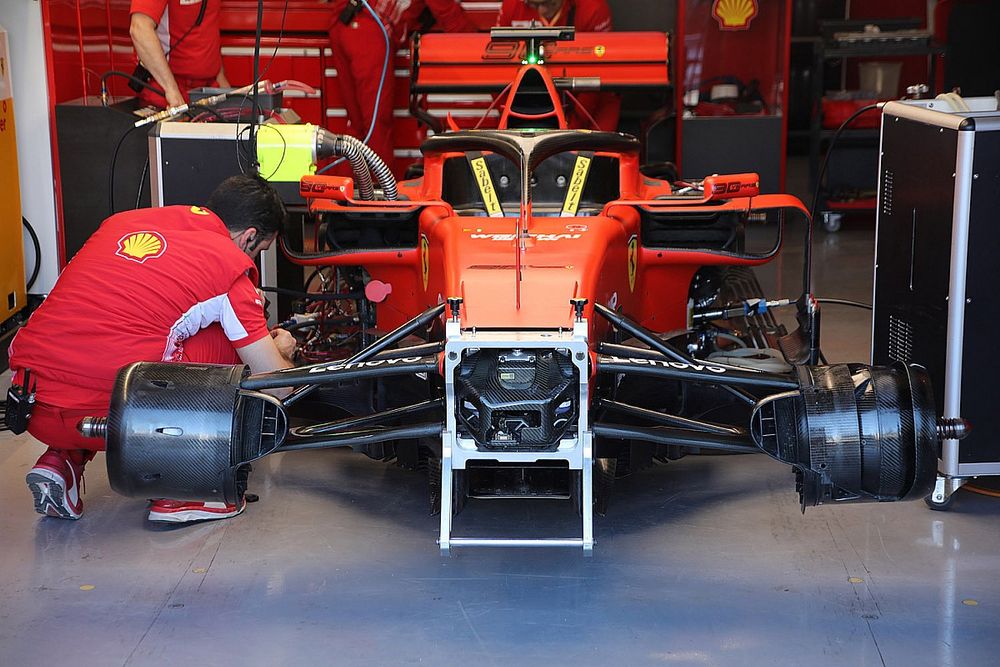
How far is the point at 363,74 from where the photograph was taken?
9.30 m

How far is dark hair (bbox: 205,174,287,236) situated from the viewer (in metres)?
4.29

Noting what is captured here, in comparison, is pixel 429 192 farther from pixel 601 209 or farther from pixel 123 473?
pixel 123 473

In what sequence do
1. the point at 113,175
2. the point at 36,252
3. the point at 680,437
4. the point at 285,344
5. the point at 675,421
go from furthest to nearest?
the point at 36,252 < the point at 113,175 < the point at 285,344 < the point at 675,421 < the point at 680,437

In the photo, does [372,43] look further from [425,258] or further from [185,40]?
[425,258]

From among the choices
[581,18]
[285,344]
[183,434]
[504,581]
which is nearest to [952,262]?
[504,581]

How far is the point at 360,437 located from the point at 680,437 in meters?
0.85

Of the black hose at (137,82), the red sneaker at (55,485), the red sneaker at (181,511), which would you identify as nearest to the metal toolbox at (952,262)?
the red sneaker at (181,511)

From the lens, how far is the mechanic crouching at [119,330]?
397 cm

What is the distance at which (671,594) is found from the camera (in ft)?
11.6

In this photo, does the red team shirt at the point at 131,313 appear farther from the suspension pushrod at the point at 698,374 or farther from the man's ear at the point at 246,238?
the suspension pushrod at the point at 698,374

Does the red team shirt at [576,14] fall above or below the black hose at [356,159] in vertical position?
above

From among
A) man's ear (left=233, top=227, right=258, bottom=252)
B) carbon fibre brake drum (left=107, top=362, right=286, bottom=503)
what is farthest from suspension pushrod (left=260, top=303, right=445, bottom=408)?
man's ear (left=233, top=227, right=258, bottom=252)

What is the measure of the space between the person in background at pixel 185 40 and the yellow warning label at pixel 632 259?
3.06m

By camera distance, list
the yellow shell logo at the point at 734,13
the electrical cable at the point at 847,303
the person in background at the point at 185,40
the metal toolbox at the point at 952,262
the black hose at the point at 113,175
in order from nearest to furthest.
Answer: the metal toolbox at the point at 952,262
the black hose at the point at 113,175
the electrical cable at the point at 847,303
the person in background at the point at 185,40
the yellow shell logo at the point at 734,13
